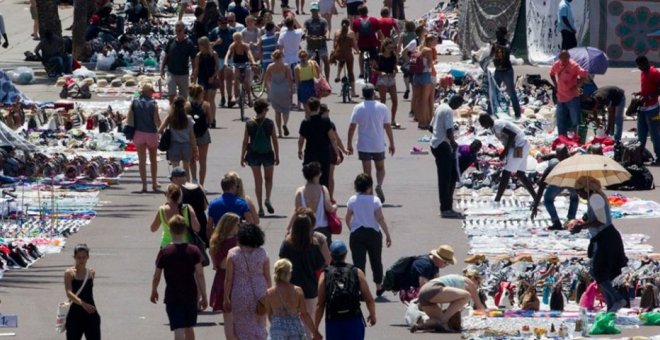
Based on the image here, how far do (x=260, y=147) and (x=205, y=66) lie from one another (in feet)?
25.1

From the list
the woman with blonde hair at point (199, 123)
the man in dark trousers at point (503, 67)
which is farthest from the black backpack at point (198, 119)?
the man in dark trousers at point (503, 67)

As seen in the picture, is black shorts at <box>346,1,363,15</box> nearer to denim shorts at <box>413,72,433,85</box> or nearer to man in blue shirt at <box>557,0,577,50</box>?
man in blue shirt at <box>557,0,577,50</box>

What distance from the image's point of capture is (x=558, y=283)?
2031cm

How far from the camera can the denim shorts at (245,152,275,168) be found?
24.7 m

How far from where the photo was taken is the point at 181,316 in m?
17.3

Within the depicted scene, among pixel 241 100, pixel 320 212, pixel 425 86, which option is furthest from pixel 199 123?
pixel 425 86

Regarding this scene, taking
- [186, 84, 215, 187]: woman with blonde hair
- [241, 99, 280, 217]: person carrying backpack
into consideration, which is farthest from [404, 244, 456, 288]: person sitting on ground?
[186, 84, 215, 187]: woman with blonde hair

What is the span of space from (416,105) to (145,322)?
14.2 m

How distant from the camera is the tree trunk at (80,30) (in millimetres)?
39500

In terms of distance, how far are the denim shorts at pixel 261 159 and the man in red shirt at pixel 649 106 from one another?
22.7 feet

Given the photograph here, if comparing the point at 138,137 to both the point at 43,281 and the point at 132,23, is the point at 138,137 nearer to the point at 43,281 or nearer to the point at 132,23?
the point at 43,281

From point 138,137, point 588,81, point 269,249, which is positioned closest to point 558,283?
point 269,249

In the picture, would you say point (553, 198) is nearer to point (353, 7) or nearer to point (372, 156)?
point (372, 156)

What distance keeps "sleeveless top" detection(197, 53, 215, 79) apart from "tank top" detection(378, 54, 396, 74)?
2.79 m
